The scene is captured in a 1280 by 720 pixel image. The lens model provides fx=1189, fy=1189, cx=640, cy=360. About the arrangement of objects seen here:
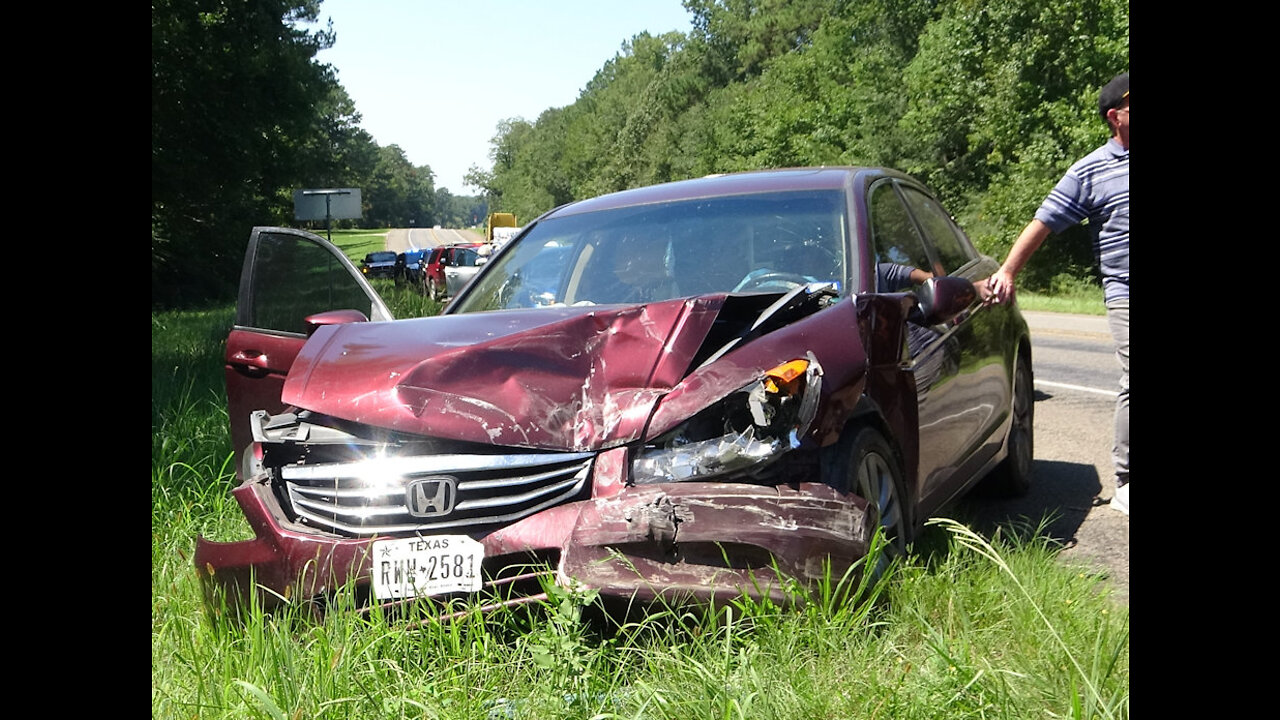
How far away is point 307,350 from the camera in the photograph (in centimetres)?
388

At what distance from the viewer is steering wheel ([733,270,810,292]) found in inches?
167

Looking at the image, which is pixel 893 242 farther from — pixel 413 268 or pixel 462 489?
pixel 413 268

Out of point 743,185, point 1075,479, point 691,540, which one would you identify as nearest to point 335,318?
point 743,185

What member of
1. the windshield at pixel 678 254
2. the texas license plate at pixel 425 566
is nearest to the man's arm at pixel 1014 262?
the windshield at pixel 678 254

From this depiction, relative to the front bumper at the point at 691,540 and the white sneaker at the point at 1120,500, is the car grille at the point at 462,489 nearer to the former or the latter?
→ the front bumper at the point at 691,540

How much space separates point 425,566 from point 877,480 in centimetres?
132

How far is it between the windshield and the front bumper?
129 centimetres

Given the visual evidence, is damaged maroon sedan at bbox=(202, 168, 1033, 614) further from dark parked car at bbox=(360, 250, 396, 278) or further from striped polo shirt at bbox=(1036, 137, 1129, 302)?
dark parked car at bbox=(360, 250, 396, 278)

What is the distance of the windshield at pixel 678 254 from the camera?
4.33m

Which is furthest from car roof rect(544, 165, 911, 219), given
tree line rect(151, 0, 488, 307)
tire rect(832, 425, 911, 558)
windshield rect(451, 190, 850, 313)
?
tree line rect(151, 0, 488, 307)

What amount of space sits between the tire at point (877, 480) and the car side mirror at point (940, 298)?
24.1 inches
